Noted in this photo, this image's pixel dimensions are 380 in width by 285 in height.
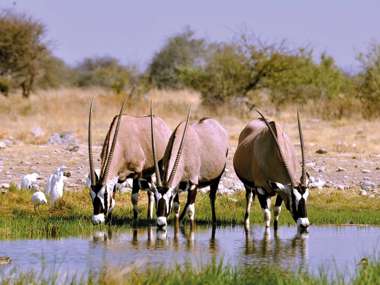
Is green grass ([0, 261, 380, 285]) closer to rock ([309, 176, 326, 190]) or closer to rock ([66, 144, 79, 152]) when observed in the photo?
rock ([309, 176, 326, 190])

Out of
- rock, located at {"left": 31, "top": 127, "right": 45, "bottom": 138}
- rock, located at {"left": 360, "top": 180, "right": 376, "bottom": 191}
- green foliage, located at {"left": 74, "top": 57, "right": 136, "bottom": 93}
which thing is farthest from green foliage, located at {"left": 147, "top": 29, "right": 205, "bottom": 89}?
rock, located at {"left": 360, "top": 180, "right": 376, "bottom": 191}

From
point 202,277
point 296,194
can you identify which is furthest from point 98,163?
point 202,277

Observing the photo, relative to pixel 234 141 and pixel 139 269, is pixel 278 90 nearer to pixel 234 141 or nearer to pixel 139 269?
pixel 234 141

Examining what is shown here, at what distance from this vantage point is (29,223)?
12.1 metres

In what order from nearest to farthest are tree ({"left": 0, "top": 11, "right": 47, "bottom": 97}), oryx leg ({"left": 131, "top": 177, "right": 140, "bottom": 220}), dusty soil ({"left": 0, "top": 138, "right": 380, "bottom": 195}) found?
oryx leg ({"left": 131, "top": 177, "right": 140, "bottom": 220}) → dusty soil ({"left": 0, "top": 138, "right": 380, "bottom": 195}) → tree ({"left": 0, "top": 11, "right": 47, "bottom": 97})

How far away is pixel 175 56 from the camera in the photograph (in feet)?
183

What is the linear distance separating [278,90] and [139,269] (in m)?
24.1

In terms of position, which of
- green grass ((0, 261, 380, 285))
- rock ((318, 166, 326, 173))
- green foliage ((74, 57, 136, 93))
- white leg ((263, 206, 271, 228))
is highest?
green foliage ((74, 57, 136, 93))

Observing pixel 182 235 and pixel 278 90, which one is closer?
pixel 182 235

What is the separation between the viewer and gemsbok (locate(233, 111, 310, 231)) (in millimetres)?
11727

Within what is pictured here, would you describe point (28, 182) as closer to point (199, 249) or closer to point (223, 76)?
point (199, 249)

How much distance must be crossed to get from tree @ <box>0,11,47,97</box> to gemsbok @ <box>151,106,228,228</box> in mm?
24475

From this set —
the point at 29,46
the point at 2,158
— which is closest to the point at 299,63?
the point at 29,46

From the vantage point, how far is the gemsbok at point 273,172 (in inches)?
462
